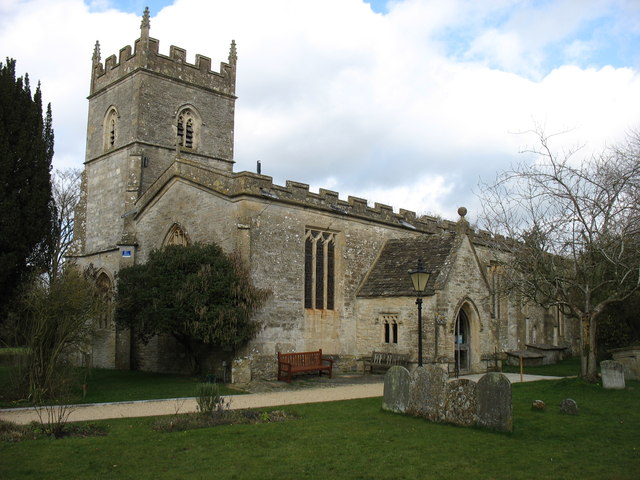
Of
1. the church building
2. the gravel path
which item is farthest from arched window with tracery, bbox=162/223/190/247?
the gravel path

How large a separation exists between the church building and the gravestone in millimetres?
7760

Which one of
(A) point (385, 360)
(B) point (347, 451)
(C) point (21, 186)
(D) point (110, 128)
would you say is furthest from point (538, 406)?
(D) point (110, 128)

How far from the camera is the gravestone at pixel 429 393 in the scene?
11719 millimetres

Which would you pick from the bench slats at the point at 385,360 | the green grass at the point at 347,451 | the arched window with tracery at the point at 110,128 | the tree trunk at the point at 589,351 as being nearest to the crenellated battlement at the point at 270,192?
the arched window with tracery at the point at 110,128

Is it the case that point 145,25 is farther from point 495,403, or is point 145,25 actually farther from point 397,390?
point 495,403

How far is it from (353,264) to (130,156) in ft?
36.3

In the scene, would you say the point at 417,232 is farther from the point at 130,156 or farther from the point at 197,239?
the point at 130,156

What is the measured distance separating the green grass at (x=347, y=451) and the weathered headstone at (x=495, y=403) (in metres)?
0.23

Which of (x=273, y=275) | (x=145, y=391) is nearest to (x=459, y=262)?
(x=273, y=275)

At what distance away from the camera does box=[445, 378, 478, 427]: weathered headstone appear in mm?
11070

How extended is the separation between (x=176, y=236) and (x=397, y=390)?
1282 centimetres

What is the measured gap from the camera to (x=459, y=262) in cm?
2139

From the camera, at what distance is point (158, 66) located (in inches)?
1056

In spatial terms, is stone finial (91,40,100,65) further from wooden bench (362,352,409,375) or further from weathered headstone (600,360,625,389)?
weathered headstone (600,360,625,389)
